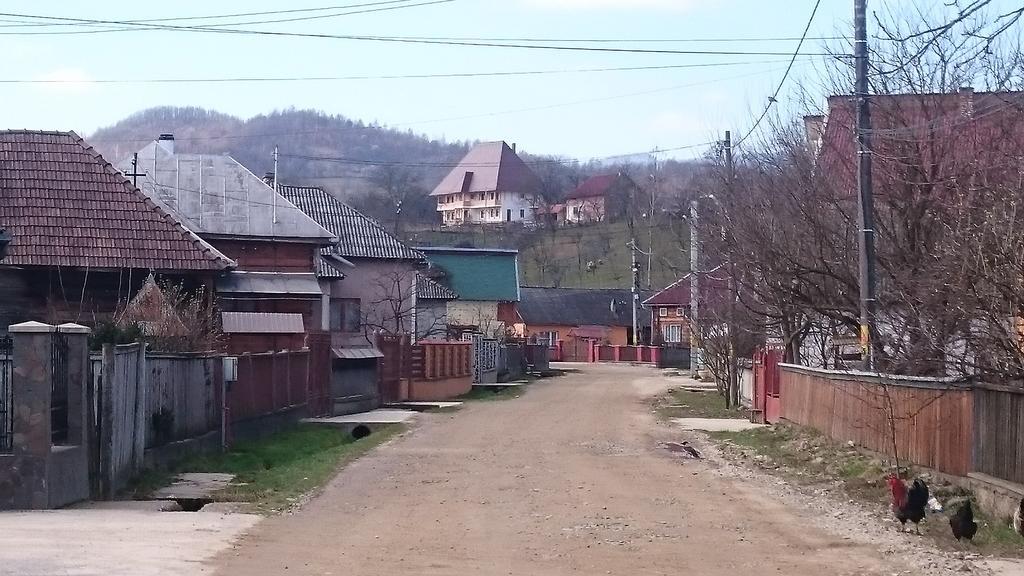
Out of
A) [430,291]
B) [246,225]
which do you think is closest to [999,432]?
[246,225]

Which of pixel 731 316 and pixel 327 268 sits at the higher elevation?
pixel 327 268

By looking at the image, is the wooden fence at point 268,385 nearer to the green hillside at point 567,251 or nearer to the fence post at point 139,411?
the fence post at point 139,411

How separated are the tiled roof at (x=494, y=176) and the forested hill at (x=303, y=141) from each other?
753 centimetres

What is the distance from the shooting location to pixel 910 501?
42.8 ft

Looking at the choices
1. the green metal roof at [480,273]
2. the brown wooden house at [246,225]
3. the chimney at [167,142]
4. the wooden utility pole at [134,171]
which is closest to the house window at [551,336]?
the green metal roof at [480,273]

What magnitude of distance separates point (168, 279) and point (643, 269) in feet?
272

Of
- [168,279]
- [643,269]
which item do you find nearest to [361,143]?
[643,269]

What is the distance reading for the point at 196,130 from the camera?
126812 mm

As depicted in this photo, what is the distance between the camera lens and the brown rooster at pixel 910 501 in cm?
1303

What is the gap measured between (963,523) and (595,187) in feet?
348

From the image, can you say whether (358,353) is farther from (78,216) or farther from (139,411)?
(139,411)

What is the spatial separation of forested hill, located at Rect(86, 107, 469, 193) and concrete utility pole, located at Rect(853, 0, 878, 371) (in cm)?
10049

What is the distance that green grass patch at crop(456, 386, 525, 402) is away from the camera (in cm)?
4047

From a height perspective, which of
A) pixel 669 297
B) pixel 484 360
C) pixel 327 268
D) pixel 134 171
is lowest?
pixel 484 360
